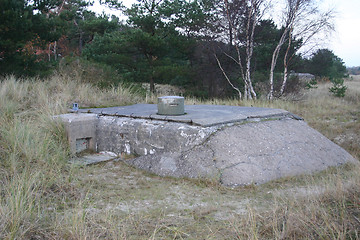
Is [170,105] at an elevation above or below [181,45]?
below

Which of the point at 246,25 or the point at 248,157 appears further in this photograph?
the point at 246,25

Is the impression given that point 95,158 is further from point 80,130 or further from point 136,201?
point 136,201

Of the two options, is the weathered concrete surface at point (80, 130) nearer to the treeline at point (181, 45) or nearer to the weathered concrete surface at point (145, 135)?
the weathered concrete surface at point (145, 135)

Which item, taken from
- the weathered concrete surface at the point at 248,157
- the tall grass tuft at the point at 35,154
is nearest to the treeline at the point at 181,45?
the tall grass tuft at the point at 35,154

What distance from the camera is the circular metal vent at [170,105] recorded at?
496cm

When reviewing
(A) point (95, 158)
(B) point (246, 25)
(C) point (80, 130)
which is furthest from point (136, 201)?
(B) point (246, 25)

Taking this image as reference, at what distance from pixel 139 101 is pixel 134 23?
7261 mm

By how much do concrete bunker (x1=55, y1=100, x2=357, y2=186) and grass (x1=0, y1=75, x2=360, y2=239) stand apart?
0.20 meters

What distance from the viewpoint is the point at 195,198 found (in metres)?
3.39

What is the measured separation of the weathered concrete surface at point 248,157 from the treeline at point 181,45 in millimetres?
5368

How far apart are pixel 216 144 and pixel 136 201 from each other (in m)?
1.40

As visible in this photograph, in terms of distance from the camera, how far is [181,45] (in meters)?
13.9

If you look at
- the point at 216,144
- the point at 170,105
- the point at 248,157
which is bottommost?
the point at 248,157

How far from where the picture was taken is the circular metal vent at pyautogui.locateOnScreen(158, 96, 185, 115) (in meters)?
4.96
